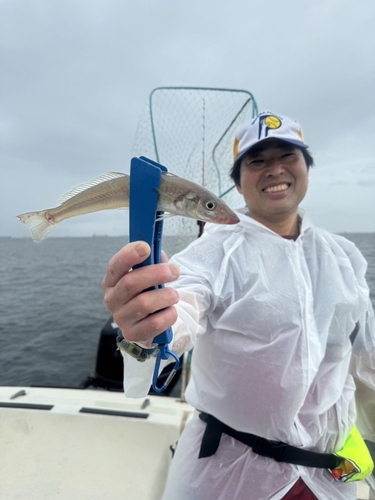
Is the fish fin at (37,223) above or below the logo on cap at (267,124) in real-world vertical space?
below

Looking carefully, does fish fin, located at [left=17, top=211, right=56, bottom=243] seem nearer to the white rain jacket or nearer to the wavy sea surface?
the white rain jacket

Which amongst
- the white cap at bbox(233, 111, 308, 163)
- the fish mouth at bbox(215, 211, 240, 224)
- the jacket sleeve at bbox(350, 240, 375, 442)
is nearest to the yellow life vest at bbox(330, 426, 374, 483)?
the jacket sleeve at bbox(350, 240, 375, 442)

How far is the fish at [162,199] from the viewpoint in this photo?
1.21 metres

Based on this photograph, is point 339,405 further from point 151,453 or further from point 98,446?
point 98,446

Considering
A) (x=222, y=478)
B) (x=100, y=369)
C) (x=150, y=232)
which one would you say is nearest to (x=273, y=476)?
(x=222, y=478)

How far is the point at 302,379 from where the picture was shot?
187cm

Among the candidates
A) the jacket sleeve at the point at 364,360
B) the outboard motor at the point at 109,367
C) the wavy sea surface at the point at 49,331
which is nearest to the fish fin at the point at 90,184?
the jacket sleeve at the point at 364,360

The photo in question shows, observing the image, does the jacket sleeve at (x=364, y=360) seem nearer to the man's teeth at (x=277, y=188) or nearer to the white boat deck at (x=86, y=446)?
the man's teeth at (x=277, y=188)

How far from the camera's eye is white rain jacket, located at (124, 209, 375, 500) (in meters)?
1.88

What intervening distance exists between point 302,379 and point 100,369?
15.1 ft

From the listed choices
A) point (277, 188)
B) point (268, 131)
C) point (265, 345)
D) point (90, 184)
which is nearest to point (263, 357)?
point (265, 345)

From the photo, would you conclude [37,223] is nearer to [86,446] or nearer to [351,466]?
[351,466]

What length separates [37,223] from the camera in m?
1.51

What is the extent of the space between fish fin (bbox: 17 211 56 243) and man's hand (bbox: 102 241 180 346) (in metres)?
0.48
